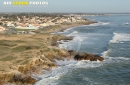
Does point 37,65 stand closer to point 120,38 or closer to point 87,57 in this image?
point 87,57

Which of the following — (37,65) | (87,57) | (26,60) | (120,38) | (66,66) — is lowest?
(120,38)

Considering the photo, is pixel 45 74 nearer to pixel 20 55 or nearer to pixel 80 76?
pixel 80 76

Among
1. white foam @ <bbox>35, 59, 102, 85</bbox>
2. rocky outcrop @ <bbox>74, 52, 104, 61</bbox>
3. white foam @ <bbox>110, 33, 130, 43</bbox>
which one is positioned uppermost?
rocky outcrop @ <bbox>74, 52, 104, 61</bbox>

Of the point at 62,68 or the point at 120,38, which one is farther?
the point at 120,38

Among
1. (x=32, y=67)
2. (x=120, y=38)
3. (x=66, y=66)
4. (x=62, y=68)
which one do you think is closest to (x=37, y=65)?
(x=32, y=67)

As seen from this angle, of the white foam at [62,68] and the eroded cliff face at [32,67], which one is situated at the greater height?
the eroded cliff face at [32,67]

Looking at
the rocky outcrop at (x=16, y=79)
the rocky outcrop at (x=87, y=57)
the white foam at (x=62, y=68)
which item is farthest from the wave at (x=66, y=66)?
the rocky outcrop at (x=16, y=79)

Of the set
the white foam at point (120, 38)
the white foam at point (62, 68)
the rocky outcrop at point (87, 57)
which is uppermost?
the rocky outcrop at point (87, 57)

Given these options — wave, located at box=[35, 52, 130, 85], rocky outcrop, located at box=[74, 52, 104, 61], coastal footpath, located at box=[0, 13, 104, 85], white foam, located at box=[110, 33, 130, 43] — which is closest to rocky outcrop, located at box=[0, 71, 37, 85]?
coastal footpath, located at box=[0, 13, 104, 85]

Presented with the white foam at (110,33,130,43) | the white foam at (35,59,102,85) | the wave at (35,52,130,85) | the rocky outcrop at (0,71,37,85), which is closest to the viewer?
the rocky outcrop at (0,71,37,85)

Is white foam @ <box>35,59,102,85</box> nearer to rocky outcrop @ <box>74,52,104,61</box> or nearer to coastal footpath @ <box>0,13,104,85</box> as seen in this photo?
coastal footpath @ <box>0,13,104,85</box>

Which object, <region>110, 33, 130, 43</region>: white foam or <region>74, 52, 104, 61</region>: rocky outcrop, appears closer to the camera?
<region>74, 52, 104, 61</region>: rocky outcrop

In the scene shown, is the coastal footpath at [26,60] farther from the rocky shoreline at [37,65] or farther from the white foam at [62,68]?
the white foam at [62,68]
